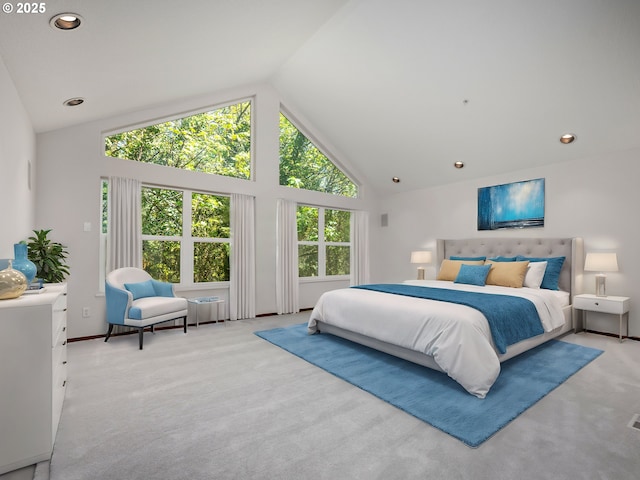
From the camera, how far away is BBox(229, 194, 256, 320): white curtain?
5172 millimetres

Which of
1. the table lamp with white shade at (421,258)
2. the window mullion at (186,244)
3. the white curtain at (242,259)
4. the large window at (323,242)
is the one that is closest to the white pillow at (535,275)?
the table lamp with white shade at (421,258)

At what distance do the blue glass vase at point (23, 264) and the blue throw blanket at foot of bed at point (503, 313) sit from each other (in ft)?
10.2

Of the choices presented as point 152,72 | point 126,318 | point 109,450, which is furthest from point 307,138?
point 109,450

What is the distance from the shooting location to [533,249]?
15.9ft

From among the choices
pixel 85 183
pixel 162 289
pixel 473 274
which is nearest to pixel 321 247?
pixel 473 274

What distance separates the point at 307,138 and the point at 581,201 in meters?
4.27

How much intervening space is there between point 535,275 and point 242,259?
405cm

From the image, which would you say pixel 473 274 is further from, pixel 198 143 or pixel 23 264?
pixel 23 264

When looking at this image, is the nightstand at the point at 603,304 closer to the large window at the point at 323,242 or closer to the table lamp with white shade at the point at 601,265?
the table lamp with white shade at the point at 601,265

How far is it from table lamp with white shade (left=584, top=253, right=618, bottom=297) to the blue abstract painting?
83cm

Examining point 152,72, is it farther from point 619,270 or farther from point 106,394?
point 619,270

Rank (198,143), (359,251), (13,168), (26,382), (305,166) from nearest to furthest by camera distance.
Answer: (26,382) < (13,168) < (198,143) < (305,166) < (359,251)

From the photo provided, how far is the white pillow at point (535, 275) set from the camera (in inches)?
173

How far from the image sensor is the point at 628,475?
163 centimetres
